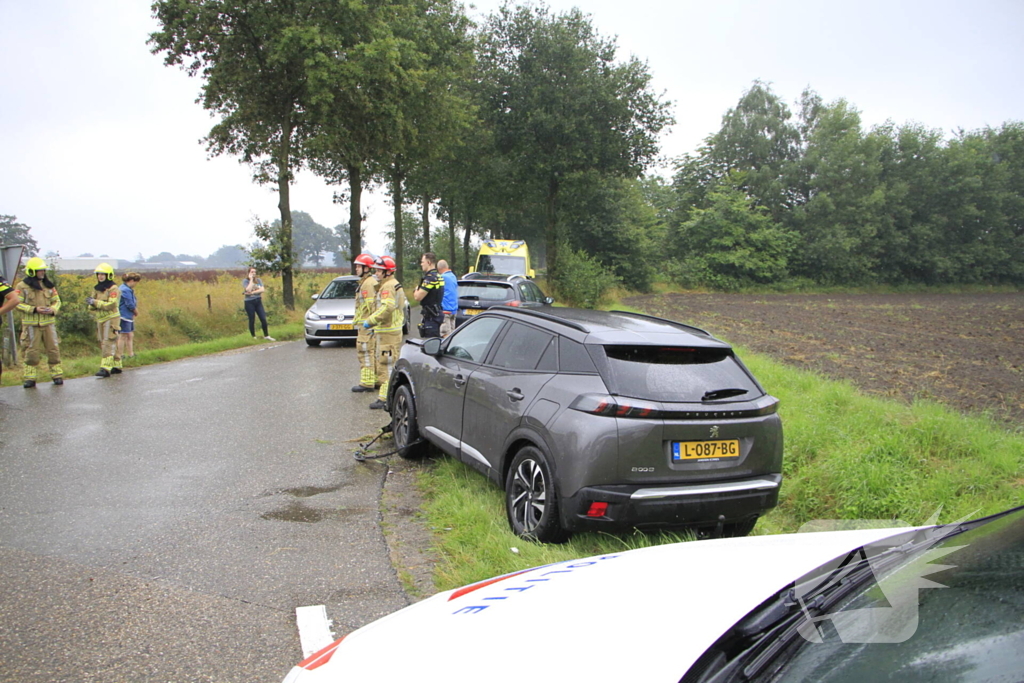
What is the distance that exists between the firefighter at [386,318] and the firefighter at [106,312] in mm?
5490

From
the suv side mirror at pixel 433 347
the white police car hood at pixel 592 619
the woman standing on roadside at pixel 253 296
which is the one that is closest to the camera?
the white police car hood at pixel 592 619

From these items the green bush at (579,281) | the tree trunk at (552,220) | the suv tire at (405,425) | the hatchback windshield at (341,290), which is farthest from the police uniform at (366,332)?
the tree trunk at (552,220)

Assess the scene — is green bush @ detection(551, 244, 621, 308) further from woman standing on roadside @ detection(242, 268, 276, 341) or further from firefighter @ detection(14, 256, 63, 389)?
firefighter @ detection(14, 256, 63, 389)

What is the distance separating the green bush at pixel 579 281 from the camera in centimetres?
3133

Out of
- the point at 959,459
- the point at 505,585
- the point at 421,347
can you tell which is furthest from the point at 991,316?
the point at 505,585

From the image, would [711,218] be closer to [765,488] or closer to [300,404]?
[300,404]

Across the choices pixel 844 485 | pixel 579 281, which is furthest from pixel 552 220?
pixel 844 485

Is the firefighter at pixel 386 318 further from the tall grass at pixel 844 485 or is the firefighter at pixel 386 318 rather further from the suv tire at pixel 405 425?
the tall grass at pixel 844 485

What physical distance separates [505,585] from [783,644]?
112cm

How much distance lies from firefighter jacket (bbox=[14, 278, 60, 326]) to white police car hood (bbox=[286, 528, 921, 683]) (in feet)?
36.9

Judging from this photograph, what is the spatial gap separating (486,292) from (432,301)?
4.41m

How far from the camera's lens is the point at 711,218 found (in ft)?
171

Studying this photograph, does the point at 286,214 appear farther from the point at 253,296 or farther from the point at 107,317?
the point at 107,317

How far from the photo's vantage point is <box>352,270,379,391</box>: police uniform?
1041 centimetres
